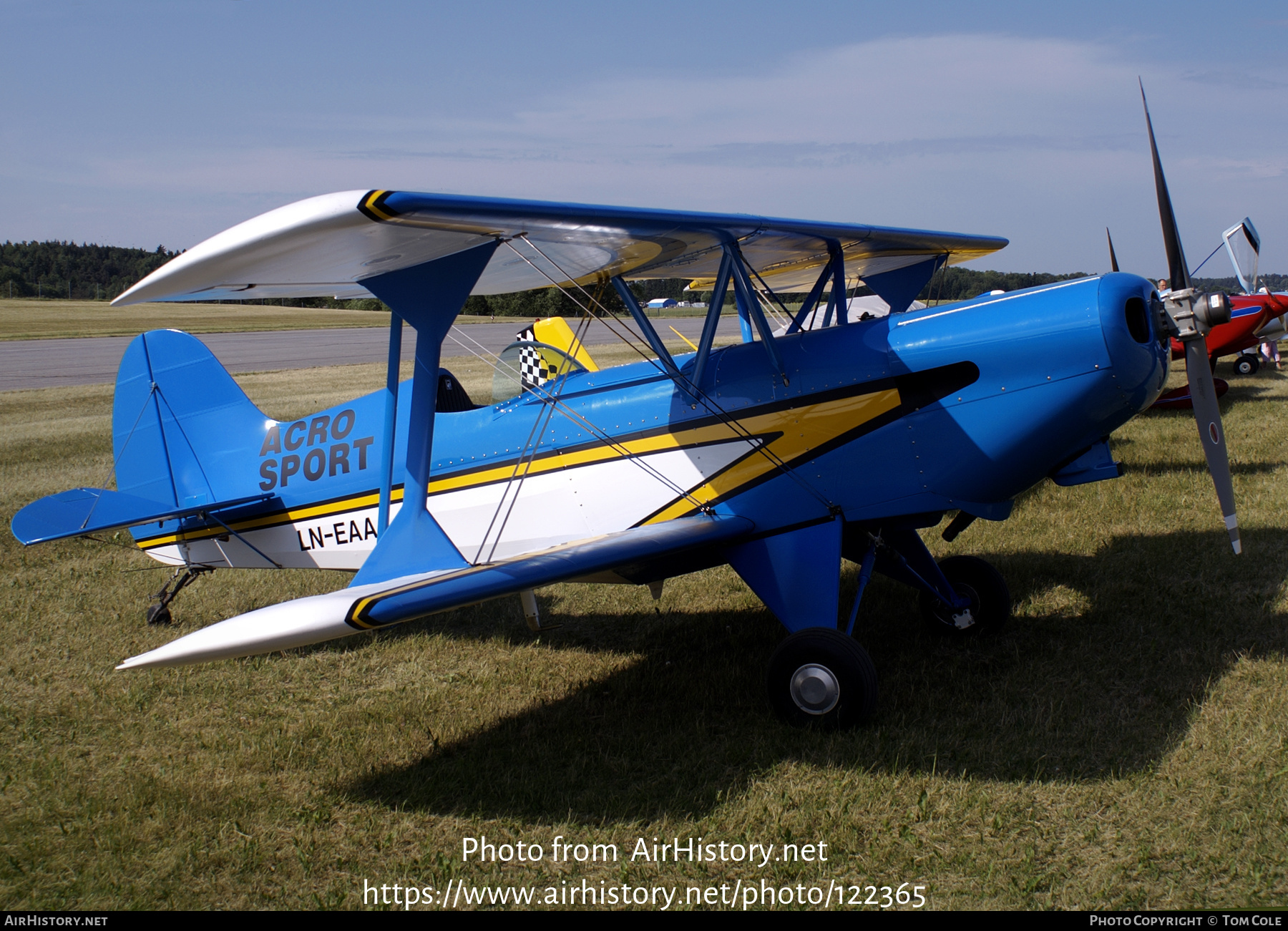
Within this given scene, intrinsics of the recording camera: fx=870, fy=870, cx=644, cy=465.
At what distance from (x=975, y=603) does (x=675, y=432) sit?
225 cm

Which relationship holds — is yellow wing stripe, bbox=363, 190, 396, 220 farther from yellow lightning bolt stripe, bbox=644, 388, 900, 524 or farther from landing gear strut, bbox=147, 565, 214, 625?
landing gear strut, bbox=147, 565, 214, 625

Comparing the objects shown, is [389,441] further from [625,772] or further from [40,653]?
[40,653]

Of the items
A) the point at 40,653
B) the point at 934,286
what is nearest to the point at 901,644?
the point at 934,286

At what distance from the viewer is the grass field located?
3334 mm

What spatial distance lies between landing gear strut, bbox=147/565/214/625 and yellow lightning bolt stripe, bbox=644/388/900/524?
386 cm

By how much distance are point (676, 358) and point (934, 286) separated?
10.00 ft

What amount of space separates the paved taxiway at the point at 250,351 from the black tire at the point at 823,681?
16.8 metres

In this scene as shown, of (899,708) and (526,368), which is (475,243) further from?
(899,708)

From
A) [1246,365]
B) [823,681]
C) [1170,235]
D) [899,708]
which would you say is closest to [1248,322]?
[1246,365]

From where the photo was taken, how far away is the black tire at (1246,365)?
63.3 feet

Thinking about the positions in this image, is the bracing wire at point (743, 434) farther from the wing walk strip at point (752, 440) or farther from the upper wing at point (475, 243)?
the upper wing at point (475, 243)

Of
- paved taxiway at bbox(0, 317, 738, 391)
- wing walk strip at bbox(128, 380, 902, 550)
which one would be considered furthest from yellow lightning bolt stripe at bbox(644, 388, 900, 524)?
paved taxiway at bbox(0, 317, 738, 391)

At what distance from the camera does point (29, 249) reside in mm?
99500

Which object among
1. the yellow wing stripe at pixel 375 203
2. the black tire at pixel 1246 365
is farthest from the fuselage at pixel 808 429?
the black tire at pixel 1246 365
